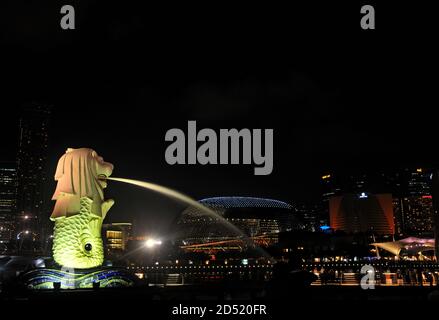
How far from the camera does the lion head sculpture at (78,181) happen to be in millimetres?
24781

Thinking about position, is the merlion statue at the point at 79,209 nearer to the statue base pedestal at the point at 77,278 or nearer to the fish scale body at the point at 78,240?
the fish scale body at the point at 78,240

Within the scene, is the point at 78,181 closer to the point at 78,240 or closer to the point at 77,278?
the point at 78,240

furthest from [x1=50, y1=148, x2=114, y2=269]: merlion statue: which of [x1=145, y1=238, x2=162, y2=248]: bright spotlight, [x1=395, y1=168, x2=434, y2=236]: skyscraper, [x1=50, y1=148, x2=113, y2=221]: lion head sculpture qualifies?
[x1=395, y1=168, x2=434, y2=236]: skyscraper

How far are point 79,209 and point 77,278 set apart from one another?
350 cm

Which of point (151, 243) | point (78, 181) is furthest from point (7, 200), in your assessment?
point (78, 181)

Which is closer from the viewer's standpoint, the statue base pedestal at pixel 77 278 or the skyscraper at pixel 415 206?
the statue base pedestal at pixel 77 278

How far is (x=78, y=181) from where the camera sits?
25.0 meters

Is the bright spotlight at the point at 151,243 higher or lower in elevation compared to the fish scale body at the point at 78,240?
lower

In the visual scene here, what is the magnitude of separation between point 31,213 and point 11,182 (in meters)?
18.0

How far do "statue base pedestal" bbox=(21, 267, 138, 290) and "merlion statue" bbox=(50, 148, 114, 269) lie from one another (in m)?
0.62

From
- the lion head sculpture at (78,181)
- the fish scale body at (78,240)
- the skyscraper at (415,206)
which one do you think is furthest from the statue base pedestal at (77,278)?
the skyscraper at (415,206)
